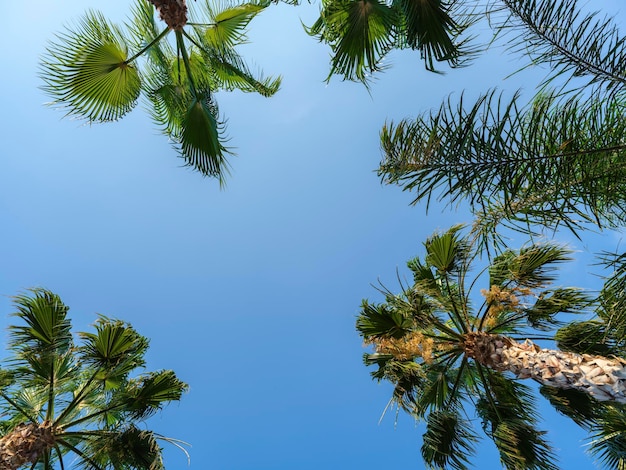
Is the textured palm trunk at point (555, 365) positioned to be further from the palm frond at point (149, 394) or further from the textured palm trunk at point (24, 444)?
the textured palm trunk at point (24, 444)

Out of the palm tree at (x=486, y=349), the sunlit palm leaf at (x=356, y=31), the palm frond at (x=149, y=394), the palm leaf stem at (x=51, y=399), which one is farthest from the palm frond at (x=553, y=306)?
the palm leaf stem at (x=51, y=399)

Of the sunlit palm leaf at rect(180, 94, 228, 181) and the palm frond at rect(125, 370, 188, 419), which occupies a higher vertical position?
the sunlit palm leaf at rect(180, 94, 228, 181)

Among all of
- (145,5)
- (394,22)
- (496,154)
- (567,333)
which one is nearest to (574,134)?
(496,154)

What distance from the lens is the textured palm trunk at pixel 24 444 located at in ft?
14.6

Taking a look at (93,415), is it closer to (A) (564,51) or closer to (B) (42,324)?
(B) (42,324)

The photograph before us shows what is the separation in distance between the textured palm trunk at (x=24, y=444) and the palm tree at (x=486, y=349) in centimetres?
461

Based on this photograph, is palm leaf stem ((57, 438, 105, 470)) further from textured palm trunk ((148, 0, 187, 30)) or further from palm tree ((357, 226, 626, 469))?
textured palm trunk ((148, 0, 187, 30))

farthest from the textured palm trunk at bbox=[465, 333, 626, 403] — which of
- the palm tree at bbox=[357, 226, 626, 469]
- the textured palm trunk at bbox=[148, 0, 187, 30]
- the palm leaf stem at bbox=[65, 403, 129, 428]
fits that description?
the textured palm trunk at bbox=[148, 0, 187, 30]

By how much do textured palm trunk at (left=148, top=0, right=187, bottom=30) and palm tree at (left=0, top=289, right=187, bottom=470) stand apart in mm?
4145

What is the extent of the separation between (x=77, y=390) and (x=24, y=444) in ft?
4.87

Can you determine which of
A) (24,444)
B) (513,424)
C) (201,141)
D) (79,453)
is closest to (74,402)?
(79,453)

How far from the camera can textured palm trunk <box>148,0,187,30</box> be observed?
Result: 5401 mm

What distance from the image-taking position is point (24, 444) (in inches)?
183

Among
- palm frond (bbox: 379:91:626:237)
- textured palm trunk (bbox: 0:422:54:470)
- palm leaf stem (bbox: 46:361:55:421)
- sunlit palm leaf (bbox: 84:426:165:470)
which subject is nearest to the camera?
palm frond (bbox: 379:91:626:237)
